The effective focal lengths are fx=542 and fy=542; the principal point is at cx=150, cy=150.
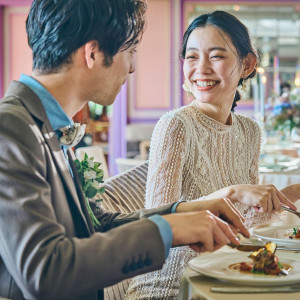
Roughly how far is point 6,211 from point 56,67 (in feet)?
1.29

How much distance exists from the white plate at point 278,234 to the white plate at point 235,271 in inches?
3.4

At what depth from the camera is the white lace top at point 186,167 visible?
1.75m

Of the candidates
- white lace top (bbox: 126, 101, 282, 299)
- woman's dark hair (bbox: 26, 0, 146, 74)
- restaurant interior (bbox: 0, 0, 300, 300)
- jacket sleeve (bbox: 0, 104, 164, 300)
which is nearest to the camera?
jacket sleeve (bbox: 0, 104, 164, 300)

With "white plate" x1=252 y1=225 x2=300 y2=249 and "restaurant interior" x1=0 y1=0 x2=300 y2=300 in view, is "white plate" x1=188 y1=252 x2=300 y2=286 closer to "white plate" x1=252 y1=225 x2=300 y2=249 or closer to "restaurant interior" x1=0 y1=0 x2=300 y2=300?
"white plate" x1=252 y1=225 x2=300 y2=249

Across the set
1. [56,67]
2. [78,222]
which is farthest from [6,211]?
[56,67]

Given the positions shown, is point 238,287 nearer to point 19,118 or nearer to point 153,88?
point 19,118

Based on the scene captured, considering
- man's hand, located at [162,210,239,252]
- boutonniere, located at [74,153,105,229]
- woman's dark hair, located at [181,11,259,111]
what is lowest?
man's hand, located at [162,210,239,252]

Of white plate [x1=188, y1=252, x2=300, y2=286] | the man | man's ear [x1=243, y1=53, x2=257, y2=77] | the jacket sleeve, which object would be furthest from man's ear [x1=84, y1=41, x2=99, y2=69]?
man's ear [x1=243, y1=53, x2=257, y2=77]

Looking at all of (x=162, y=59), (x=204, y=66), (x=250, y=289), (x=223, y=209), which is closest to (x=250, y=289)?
(x=250, y=289)

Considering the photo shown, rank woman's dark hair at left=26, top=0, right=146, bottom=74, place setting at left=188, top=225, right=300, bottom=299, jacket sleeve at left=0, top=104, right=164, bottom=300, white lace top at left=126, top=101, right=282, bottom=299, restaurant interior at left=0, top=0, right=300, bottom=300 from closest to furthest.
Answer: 1. jacket sleeve at left=0, top=104, right=164, bottom=300
2. place setting at left=188, top=225, right=300, bottom=299
3. woman's dark hair at left=26, top=0, right=146, bottom=74
4. white lace top at left=126, top=101, right=282, bottom=299
5. restaurant interior at left=0, top=0, right=300, bottom=300

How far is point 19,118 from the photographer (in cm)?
104

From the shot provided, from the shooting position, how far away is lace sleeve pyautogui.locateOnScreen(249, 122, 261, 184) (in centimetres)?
227

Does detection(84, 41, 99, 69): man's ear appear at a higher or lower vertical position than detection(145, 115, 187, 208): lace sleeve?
higher

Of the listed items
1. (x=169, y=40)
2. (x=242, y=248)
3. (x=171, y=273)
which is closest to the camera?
(x=242, y=248)
